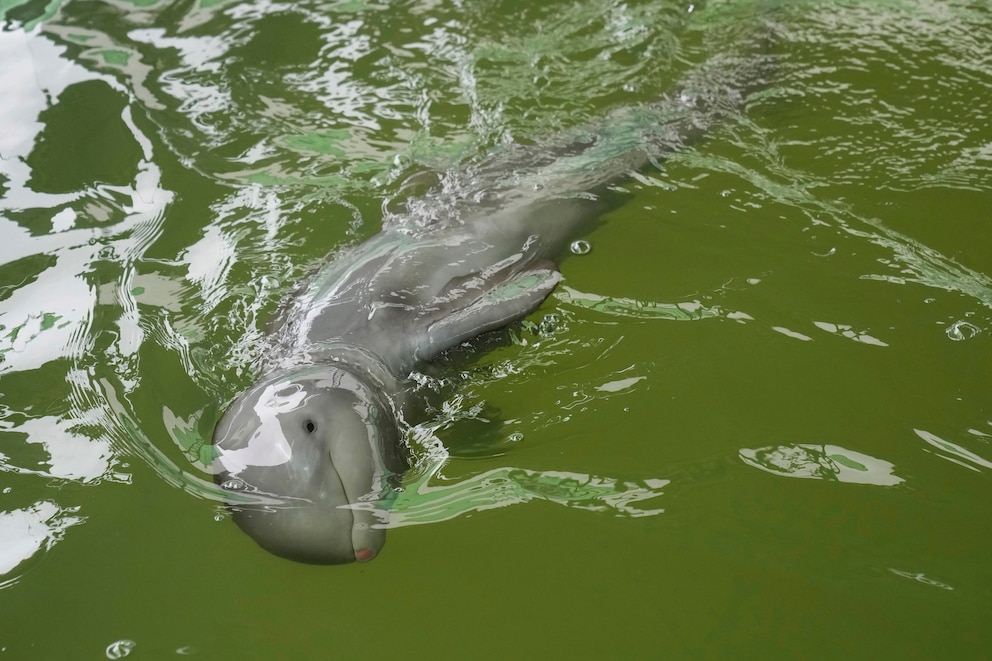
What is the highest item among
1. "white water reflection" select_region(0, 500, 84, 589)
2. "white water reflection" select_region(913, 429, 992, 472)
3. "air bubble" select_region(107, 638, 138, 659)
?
"white water reflection" select_region(913, 429, 992, 472)

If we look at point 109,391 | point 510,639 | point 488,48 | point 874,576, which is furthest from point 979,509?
point 488,48

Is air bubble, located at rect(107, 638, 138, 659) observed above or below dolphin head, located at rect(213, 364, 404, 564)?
below

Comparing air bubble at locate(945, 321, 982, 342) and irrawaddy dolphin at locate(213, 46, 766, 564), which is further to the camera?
air bubble at locate(945, 321, 982, 342)

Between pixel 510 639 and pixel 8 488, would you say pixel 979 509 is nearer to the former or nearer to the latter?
pixel 510 639

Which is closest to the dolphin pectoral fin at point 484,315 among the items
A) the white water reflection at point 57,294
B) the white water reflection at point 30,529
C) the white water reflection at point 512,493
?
the white water reflection at point 512,493

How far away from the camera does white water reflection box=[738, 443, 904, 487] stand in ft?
11.4

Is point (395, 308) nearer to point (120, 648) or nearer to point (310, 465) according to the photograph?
point (310, 465)

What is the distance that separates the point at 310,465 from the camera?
3.25 metres

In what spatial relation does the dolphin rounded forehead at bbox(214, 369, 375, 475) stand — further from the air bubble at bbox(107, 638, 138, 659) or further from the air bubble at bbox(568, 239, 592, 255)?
the air bubble at bbox(568, 239, 592, 255)

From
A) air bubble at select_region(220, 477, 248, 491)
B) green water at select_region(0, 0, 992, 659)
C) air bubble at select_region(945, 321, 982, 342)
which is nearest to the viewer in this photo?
green water at select_region(0, 0, 992, 659)

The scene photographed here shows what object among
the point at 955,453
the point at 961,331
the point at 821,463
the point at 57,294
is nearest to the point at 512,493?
the point at 821,463

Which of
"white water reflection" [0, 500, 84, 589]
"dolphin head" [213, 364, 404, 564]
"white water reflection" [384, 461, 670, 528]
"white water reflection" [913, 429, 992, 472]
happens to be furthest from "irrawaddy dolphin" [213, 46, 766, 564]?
"white water reflection" [913, 429, 992, 472]

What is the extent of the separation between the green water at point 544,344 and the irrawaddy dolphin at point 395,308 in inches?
6.1

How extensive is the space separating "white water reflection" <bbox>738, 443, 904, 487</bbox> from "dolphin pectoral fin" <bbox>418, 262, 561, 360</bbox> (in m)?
1.26
